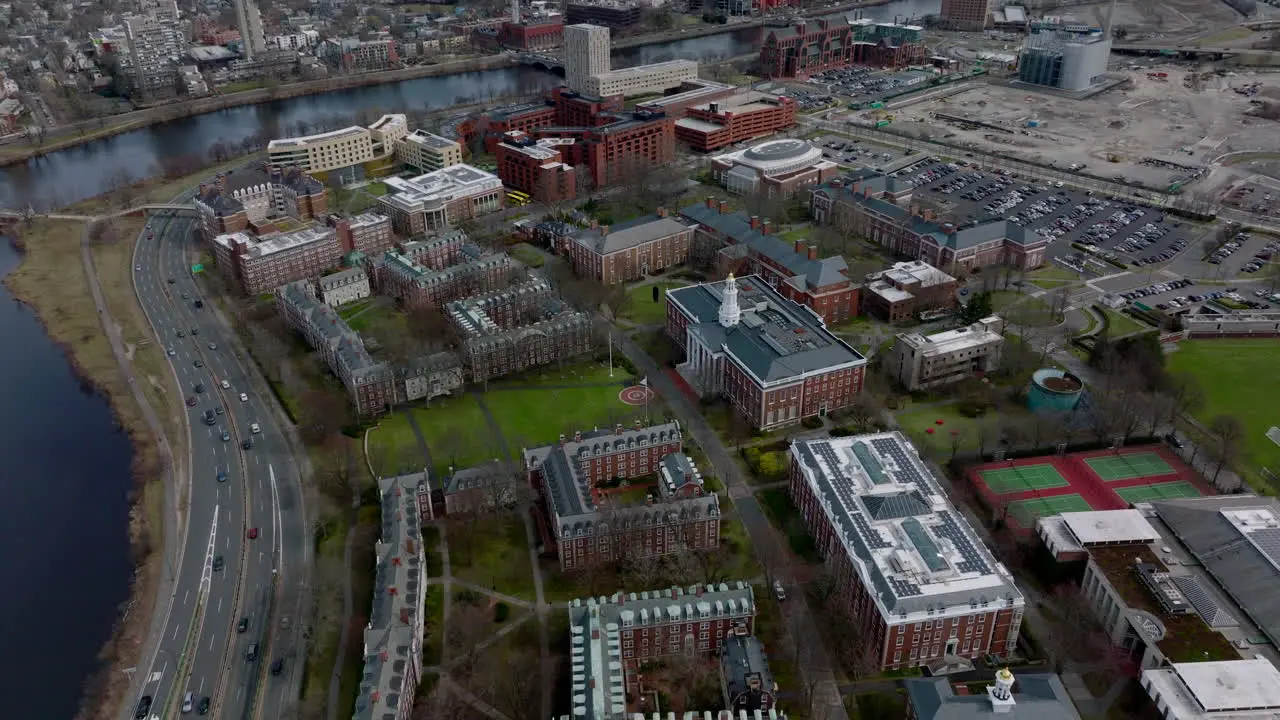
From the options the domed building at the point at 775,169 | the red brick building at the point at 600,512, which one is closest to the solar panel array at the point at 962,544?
the red brick building at the point at 600,512

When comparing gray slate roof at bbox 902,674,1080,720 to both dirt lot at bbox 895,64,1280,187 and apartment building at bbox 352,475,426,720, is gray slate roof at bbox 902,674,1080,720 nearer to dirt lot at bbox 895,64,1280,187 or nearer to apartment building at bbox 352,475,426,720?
apartment building at bbox 352,475,426,720

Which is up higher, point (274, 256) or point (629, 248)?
point (274, 256)

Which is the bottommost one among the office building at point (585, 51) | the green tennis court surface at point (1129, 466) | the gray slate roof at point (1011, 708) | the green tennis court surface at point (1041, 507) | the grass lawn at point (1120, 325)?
the green tennis court surface at point (1041, 507)

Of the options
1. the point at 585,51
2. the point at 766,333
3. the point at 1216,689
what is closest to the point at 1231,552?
the point at 1216,689

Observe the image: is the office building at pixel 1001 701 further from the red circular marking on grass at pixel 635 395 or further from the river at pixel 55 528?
the river at pixel 55 528

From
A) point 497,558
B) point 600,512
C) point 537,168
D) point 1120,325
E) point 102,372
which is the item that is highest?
point 537,168

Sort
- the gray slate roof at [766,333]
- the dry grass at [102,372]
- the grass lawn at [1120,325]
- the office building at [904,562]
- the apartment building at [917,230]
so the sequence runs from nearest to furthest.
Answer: the office building at [904,562]
the dry grass at [102,372]
the gray slate roof at [766,333]
the grass lawn at [1120,325]
the apartment building at [917,230]

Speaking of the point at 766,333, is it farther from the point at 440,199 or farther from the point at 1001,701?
the point at 440,199

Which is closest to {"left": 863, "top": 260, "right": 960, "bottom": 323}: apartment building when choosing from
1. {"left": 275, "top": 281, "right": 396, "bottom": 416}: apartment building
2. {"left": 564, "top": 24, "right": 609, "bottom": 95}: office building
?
{"left": 275, "top": 281, "right": 396, "bottom": 416}: apartment building
